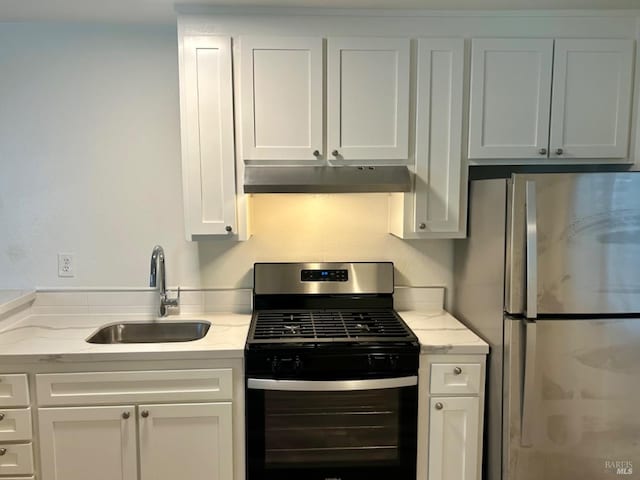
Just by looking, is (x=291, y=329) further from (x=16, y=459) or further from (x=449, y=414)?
(x=16, y=459)

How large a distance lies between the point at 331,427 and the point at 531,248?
43.2 inches

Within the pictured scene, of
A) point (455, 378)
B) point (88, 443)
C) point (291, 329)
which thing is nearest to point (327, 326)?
point (291, 329)

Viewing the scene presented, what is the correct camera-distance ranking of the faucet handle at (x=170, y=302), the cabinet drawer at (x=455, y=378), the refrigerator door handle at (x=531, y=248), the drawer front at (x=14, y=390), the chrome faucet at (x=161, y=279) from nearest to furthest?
the refrigerator door handle at (x=531, y=248), the drawer front at (x=14, y=390), the cabinet drawer at (x=455, y=378), the chrome faucet at (x=161, y=279), the faucet handle at (x=170, y=302)

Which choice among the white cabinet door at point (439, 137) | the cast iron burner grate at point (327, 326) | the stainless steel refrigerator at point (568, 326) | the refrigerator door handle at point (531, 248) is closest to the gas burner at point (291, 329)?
the cast iron burner grate at point (327, 326)

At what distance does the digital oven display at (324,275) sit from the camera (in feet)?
7.98

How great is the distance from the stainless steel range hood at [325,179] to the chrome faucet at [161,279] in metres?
0.64

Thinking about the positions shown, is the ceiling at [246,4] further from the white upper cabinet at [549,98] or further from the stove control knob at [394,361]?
the stove control knob at [394,361]

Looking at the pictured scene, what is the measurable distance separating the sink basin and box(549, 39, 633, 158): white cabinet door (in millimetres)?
1947

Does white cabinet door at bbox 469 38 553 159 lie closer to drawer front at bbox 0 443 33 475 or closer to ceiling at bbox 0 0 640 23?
ceiling at bbox 0 0 640 23

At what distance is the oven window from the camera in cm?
193

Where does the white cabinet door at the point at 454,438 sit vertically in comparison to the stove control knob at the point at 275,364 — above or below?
below

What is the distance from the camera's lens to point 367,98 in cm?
210

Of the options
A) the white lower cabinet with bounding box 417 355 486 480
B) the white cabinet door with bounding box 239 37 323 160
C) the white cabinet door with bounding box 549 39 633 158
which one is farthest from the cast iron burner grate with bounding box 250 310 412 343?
the white cabinet door with bounding box 549 39 633 158

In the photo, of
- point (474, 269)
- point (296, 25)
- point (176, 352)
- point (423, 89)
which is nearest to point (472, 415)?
point (474, 269)
